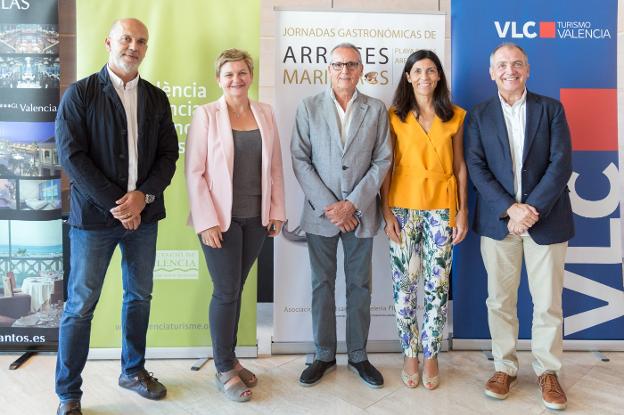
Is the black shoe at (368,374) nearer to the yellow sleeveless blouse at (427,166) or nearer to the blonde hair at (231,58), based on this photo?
the yellow sleeveless blouse at (427,166)

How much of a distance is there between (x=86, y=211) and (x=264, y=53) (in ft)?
7.98

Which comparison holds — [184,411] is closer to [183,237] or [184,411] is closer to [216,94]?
[183,237]

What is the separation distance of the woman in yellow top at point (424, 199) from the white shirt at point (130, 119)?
1.25m

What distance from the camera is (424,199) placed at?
245 centimetres

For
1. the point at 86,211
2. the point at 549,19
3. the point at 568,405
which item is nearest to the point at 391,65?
the point at 549,19

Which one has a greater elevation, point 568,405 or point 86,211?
point 86,211

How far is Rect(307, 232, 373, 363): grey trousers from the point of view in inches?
100

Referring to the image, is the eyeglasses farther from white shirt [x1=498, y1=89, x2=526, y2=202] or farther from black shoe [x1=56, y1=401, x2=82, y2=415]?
black shoe [x1=56, y1=401, x2=82, y2=415]

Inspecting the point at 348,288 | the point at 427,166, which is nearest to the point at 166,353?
the point at 348,288

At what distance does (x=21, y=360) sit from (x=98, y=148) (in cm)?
157

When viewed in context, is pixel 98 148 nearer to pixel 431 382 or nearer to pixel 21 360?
pixel 21 360

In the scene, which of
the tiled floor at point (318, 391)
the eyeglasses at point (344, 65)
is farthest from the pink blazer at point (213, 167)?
the tiled floor at point (318, 391)

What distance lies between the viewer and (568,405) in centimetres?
244

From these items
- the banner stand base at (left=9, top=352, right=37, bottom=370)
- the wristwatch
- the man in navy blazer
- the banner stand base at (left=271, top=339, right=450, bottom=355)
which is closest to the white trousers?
the man in navy blazer
